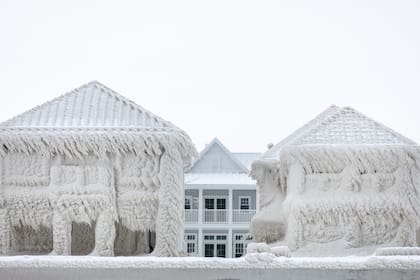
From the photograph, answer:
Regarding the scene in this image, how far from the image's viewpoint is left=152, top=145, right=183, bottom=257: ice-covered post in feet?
37.6

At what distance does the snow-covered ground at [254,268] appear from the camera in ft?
31.5

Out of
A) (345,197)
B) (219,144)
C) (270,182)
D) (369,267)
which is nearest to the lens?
(369,267)

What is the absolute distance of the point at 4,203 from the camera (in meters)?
11.7

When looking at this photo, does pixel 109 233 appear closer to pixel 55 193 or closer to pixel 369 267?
pixel 55 193

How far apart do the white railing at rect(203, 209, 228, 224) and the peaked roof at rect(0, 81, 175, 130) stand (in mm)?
12205

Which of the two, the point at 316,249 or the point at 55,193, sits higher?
the point at 55,193

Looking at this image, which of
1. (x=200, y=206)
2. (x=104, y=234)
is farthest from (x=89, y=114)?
(x=200, y=206)

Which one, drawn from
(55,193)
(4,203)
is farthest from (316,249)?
(4,203)

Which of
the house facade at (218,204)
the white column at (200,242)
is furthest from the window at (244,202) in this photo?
the white column at (200,242)

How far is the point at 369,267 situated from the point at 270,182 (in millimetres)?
4413

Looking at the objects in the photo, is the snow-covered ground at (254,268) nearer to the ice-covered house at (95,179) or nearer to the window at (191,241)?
the ice-covered house at (95,179)

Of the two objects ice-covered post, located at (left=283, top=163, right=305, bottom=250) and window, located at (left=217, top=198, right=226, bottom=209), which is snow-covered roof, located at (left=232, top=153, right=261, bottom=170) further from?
ice-covered post, located at (left=283, top=163, right=305, bottom=250)

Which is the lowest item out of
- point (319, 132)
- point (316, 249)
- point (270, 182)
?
point (316, 249)

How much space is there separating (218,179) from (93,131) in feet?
42.8
